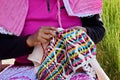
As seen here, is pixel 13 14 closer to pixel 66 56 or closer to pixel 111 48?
pixel 66 56

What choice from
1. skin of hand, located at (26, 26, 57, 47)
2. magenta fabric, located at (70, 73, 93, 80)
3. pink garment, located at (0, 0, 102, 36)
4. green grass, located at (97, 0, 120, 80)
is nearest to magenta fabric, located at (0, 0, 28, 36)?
pink garment, located at (0, 0, 102, 36)

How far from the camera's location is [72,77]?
8.74 feet

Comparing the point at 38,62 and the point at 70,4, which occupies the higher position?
the point at 70,4

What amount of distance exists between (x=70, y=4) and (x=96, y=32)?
0.77 feet

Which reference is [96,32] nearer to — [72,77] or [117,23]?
[72,77]

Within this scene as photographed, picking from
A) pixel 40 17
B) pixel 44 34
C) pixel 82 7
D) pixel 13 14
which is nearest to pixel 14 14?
pixel 13 14

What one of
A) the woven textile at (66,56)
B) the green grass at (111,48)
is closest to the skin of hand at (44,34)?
the woven textile at (66,56)

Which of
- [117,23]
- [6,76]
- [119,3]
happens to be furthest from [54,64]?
[119,3]

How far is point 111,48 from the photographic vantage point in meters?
4.11

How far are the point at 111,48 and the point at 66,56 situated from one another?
5.07 ft

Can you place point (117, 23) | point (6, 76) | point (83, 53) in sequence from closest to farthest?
1. point (83, 53)
2. point (6, 76)
3. point (117, 23)

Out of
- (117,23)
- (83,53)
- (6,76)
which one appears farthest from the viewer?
(117,23)

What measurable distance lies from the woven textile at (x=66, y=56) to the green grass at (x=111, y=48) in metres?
1.40

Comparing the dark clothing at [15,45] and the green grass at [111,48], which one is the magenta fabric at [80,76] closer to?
the dark clothing at [15,45]
